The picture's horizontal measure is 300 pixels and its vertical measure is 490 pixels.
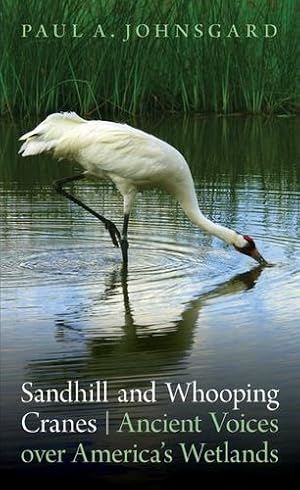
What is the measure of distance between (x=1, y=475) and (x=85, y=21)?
47.5 feet

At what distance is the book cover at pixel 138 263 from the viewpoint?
6.06 m

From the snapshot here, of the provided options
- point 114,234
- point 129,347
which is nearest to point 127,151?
point 114,234

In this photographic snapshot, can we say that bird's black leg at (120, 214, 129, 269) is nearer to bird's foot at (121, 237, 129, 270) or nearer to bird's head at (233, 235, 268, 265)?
bird's foot at (121, 237, 129, 270)

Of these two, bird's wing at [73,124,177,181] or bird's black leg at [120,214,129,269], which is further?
bird's wing at [73,124,177,181]

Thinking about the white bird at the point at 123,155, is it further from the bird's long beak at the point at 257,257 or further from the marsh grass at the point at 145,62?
the marsh grass at the point at 145,62

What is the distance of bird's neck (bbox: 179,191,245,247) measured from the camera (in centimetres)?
968

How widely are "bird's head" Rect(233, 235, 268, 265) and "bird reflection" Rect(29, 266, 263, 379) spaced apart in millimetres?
1000

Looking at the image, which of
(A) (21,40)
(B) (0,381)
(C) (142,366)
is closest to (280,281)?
(C) (142,366)

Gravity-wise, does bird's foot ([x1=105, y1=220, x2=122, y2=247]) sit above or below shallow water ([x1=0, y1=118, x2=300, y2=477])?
above

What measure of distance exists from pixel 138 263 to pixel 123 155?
90 cm

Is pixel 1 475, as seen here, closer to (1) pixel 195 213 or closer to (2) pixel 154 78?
(1) pixel 195 213

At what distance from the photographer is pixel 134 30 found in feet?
63.6

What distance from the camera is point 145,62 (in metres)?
19.6

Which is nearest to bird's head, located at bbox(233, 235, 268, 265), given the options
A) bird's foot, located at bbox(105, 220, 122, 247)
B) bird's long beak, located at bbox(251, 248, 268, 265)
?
bird's long beak, located at bbox(251, 248, 268, 265)
